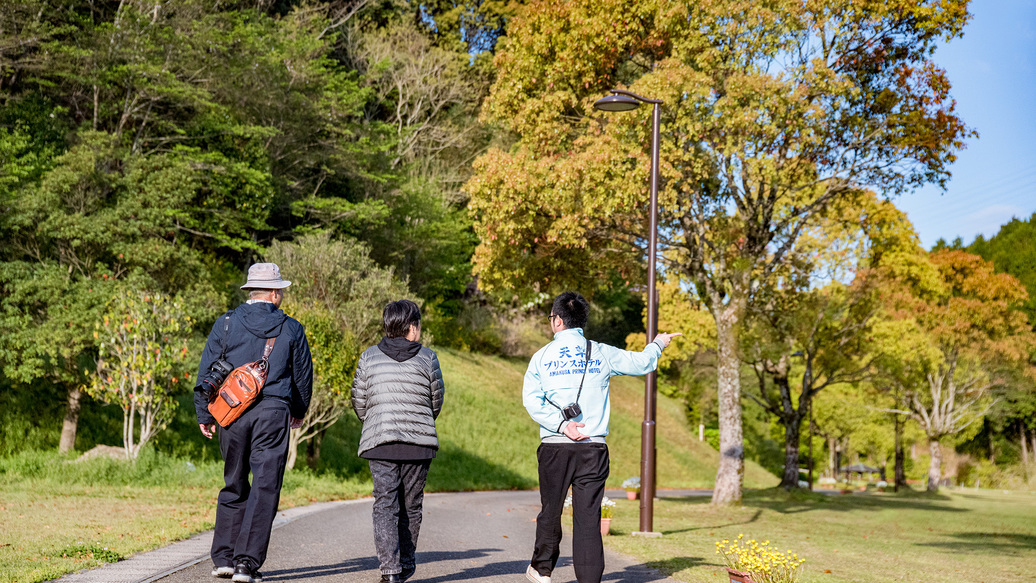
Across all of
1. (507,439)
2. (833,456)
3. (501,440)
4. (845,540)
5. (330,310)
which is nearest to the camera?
(845,540)

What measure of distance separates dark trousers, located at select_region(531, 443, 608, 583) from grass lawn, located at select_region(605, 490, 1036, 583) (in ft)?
7.54

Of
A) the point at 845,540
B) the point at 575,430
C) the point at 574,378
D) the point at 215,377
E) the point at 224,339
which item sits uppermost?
the point at 224,339

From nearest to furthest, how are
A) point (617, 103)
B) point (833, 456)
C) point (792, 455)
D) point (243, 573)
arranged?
point (243, 573) < point (617, 103) < point (792, 455) < point (833, 456)

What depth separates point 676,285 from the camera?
87.4ft

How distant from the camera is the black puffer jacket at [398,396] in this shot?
17.9 ft

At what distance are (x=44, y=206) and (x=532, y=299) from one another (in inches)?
428

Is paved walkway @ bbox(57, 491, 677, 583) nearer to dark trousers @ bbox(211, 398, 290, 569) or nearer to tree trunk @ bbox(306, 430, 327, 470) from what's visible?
dark trousers @ bbox(211, 398, 290, 569)

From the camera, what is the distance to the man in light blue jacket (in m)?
5.12

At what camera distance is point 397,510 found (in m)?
5.44

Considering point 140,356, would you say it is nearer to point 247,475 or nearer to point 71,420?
point 71,420

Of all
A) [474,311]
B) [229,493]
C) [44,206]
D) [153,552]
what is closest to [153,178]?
[44,206]

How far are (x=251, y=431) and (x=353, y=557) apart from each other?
2.14 metres

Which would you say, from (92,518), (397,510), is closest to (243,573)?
(397,510)

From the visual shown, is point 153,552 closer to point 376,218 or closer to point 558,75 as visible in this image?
point 558,75
